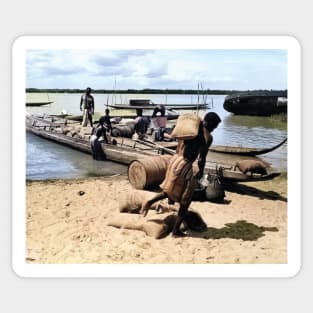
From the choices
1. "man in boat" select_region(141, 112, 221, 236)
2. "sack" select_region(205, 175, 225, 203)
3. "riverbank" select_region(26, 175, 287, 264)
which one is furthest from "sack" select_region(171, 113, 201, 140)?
"riverbank" select_region(26, 175, 287, 264)

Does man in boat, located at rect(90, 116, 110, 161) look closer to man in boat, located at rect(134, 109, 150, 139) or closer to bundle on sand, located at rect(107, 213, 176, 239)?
man in boat, located at rect(134, 109, 150, 139)

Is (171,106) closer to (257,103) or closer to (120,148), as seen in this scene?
(120,148)

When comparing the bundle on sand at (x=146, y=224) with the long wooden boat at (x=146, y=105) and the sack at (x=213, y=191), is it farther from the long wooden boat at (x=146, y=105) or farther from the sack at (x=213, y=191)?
the long wooden boat at (x=146, y=105)

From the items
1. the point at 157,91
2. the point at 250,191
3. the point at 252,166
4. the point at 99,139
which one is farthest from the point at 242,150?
the point at 99,139

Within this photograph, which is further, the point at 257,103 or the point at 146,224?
the point at 257,103

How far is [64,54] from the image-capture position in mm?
2656

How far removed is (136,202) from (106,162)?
0.29 metres

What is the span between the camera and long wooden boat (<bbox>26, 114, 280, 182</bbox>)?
2674mm

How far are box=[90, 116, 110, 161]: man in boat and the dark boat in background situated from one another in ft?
2.29

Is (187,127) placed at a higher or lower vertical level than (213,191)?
higher

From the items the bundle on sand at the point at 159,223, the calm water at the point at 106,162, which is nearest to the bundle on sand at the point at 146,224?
the bundle on sand at the point at 159,223

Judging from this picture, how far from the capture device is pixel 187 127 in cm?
258
